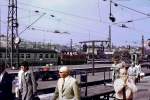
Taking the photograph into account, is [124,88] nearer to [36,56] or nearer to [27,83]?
[27,83]

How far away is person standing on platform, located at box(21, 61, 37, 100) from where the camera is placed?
11312 millimetres

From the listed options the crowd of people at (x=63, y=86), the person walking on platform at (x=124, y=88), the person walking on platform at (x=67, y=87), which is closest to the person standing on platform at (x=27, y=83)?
the crowd of people at (x=63, y=86)

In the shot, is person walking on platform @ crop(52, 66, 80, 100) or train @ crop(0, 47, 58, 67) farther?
train @ crop(0, 47, 58, 67)

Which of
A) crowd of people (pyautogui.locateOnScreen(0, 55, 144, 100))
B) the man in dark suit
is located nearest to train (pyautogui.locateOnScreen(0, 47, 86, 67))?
the man in dark suit

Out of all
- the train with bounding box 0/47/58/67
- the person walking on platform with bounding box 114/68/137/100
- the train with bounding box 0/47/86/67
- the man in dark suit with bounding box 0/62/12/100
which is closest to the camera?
the person walking on platform with bounding box 114/68/137/100

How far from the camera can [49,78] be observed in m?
35.1

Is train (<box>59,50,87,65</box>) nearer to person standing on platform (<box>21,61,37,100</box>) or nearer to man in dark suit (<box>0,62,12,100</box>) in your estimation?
man in dark suit (<box>0,62,12,100</box>)

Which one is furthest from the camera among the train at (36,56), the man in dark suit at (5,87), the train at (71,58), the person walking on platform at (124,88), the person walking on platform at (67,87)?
the train at (71,58)

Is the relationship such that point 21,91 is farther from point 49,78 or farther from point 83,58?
point 83,58

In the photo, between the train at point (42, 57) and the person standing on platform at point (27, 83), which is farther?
the train at point (42, 57)

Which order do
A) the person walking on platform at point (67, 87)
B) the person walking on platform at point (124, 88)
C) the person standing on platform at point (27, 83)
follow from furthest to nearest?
the person standing on platform at point (27, 83), the person walking on platform at point (124, 88), the person walking on platform at point (67, 87)

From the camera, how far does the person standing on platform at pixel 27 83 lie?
11.3 m

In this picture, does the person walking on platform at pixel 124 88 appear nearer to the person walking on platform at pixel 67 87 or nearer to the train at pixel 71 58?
the person walking on platform at pixel 67 87

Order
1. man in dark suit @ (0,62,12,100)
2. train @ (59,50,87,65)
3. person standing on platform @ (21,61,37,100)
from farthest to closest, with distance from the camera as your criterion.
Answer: train @ (59,50,87,65) < man in dark suit @ (0,62,12,100) < person standing on platform @ (21,61,37,100)
